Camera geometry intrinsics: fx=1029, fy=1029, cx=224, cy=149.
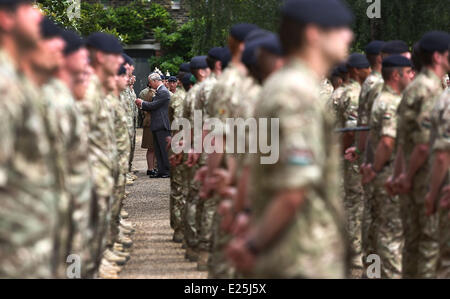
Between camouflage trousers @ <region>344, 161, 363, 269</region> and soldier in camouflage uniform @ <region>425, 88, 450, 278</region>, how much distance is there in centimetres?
480

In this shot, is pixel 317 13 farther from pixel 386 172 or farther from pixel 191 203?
pixel 191 203

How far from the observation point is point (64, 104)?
5.41 m

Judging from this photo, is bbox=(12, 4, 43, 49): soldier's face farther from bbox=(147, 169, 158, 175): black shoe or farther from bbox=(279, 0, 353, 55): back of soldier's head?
bbox=(147, 169, 158, 175): black shoe

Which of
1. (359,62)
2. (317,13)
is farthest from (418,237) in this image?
(359,62)

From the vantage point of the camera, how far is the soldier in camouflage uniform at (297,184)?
14.9 ft

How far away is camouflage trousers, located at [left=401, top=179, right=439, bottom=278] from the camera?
815 cm

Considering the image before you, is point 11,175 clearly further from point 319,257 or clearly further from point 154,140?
point 154,140

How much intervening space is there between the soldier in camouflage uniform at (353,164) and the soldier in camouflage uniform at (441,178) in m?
4.74

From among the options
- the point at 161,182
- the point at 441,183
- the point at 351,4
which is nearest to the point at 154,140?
the point at 161,182

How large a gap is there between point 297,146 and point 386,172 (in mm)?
5311

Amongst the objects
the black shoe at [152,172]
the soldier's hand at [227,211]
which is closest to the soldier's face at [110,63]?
the soldier's hand at [227,211]

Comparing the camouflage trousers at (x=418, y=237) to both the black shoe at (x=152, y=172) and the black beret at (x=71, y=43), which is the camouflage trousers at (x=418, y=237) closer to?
the black beret at (x=71, y=43)
